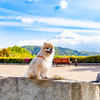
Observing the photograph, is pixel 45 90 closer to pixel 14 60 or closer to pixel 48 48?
pixel 48 48

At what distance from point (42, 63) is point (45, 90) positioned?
549 mm

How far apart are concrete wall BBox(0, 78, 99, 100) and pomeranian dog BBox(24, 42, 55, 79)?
0.47ft

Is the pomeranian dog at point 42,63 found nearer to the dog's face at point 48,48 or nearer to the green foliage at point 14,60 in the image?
the dog's face at point 48,48

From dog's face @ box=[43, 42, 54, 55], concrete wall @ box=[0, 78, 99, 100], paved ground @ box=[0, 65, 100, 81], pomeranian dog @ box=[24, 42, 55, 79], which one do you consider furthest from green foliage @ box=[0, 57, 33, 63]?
dog's face @ box=[43, 42, 54, 55]

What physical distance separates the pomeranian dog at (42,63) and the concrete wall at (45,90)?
0.14m

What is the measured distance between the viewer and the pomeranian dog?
2.87 metres

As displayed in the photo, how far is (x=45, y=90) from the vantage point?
286cm

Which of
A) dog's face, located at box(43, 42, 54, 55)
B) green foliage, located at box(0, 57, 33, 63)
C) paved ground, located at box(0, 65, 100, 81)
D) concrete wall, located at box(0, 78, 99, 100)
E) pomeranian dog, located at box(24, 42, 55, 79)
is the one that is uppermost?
dog's face, located at box(43, 42, 54, 55)

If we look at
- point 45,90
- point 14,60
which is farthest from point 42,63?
point 14,60

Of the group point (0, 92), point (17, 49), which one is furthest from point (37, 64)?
point (17, 49)

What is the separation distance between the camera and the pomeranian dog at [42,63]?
287cm

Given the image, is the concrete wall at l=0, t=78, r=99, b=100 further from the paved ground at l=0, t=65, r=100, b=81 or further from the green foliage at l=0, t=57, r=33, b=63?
the green foliage at l=0, t=57, r=33, b=63

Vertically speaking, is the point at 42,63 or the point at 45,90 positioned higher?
the point at 42,63

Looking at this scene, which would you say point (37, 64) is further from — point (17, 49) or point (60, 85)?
point (17, 49)
